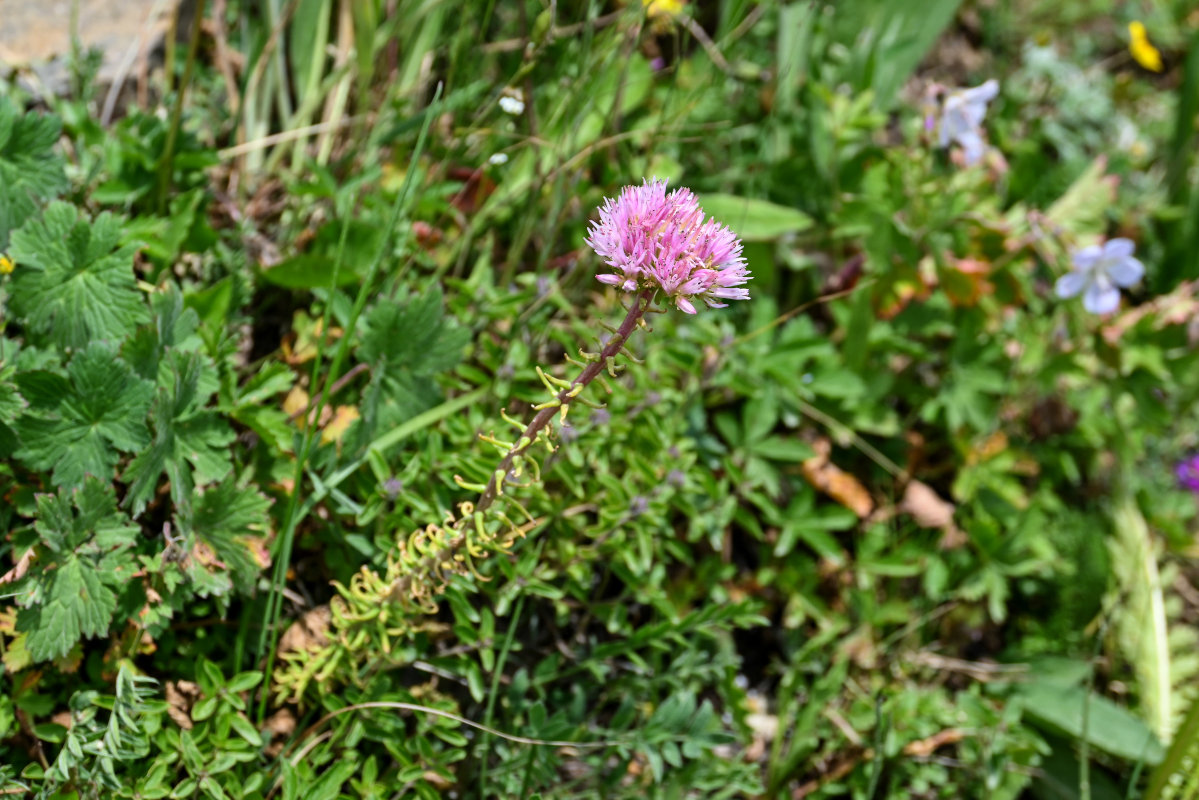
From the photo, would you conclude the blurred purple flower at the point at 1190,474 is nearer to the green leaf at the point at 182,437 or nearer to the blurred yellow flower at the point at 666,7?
the blurred yellow flower at the point at 666,7

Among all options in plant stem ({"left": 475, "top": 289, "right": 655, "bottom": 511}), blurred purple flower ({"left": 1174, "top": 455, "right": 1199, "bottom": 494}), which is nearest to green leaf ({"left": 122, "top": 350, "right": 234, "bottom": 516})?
plant stem ({"left": 475, "top": 289, "right": 655, "bottom": 511})

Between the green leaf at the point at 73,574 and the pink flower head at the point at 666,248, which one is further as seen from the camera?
the green leaf at the point at 73,574

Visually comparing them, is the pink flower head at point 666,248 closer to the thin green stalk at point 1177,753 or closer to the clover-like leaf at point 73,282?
the clover-like leaf at point 73,282

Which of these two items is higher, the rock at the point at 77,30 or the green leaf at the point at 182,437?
the rock at the point at 77,30

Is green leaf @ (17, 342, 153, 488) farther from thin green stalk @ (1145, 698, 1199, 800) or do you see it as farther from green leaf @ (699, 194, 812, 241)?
thin green stalk @ (1145, 698, 1199, 800)

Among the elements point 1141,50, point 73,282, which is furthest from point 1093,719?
point 1141,50

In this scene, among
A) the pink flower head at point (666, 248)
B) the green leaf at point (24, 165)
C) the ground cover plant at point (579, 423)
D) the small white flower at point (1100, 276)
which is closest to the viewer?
the pink flower head at point (666, 248)

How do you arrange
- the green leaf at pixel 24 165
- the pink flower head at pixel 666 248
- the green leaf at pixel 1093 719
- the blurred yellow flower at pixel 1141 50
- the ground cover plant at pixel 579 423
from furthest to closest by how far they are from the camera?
the blurred yellow flower at pixel 1141 50 < the green leaf at pixel 1093 719 < the green leaf at pixel 24 165 < the ground cover plant at pixel 579 423 < the pink flower head at pixel 666 248

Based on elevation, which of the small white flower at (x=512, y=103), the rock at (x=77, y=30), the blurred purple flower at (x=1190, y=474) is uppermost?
the rock at (x=77, y=30)

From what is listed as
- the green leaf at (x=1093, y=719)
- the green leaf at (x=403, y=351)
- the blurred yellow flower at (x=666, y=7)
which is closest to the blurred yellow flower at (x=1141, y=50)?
the blurred yellow flower at (x=666, y=7)
